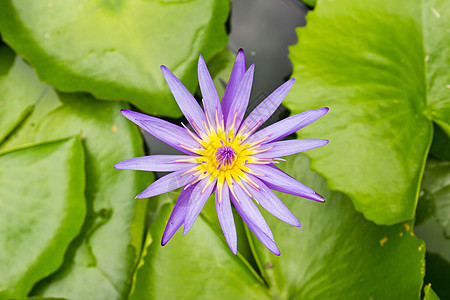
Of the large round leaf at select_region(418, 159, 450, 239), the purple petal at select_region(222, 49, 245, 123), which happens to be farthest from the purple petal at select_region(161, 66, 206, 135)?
the large round leaf at select_region(418, 159, 450, 239)

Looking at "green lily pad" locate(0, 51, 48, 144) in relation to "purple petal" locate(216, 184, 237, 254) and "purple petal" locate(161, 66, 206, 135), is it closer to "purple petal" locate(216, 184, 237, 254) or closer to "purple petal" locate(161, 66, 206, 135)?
"purple petal" locate(161, 66, 206, 135)

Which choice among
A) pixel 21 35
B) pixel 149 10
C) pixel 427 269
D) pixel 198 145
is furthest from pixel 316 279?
pixel 21 35

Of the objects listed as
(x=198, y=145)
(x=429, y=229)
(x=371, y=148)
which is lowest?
(x=429, y=229)

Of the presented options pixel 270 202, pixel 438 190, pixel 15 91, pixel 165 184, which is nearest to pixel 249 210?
pixel 270 202

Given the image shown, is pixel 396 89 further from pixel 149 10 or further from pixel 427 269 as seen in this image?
pixel 149 10

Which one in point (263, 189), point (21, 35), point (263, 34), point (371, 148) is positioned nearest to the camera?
point (263, 189)
